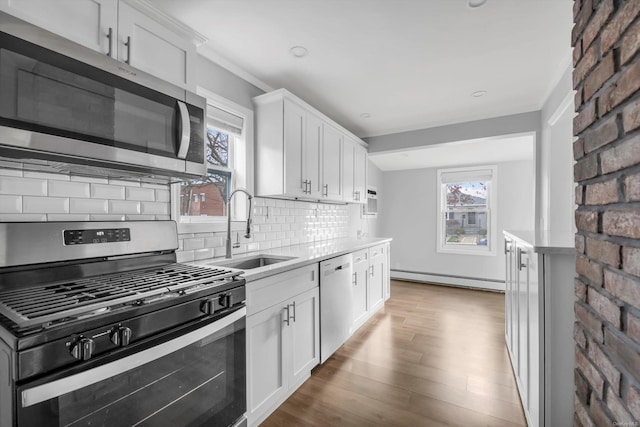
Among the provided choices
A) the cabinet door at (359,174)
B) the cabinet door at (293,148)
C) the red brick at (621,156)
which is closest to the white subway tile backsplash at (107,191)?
the cabinet door at (293,148)

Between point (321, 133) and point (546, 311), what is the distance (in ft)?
8.07

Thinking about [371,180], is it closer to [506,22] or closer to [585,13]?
[506,22]

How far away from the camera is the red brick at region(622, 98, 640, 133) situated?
0.64m

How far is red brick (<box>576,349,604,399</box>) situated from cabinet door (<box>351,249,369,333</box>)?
2.04 m

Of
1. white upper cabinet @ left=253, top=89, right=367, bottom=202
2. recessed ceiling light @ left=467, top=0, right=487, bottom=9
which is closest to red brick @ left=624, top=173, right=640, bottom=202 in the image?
recessed ceiling light @ left=467, top=0, right=487, bottom=9

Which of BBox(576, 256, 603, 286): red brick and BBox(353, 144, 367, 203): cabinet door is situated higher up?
BBox(353, 144, 367, 203): cabinet door

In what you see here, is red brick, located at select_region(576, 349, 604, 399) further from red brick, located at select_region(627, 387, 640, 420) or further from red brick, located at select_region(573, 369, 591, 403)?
red brick, located at select_region(627, 387, 640, 420)

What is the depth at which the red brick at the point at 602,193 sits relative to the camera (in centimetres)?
74

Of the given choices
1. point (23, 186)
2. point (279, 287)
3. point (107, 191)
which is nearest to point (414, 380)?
point (279, 287)

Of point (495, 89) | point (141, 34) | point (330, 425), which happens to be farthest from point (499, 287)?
point (141, 34)

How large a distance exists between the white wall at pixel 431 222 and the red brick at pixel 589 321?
444 centimetres

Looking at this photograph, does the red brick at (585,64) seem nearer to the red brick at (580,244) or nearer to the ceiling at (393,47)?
the red brick at (580,244)

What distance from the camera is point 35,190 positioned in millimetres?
1343

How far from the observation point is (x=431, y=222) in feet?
18.0
